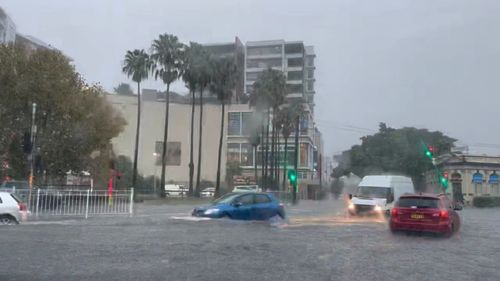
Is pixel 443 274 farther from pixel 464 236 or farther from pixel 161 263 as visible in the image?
pixel 464 236

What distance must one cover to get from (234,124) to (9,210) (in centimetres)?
7778

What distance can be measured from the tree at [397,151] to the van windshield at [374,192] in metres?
33.1

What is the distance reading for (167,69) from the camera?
58.6m

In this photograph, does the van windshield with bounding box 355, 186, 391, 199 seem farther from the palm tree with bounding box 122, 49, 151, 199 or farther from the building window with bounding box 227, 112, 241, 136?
the building window with bounding box 227, 112, 241, 136

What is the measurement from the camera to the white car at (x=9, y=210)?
1862 centimetres

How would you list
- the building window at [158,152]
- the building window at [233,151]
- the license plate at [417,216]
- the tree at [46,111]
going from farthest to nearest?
the building window at [233,151] → the building window at [158,152] → the tree at [46,111] → the license plate at [417,216]

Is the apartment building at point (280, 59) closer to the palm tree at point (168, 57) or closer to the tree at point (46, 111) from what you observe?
the palm tree at point (168, 57)

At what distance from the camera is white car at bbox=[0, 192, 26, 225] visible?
18.6 meters

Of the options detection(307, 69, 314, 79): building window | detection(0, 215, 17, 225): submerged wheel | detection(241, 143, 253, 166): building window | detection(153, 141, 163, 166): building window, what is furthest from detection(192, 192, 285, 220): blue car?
detection(307, 69, 314, 79): building window

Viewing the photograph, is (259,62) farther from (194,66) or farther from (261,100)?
(194,66)

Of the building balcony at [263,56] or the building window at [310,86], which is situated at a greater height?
the building balcony at [263,56]

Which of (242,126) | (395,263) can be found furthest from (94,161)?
(242,126)

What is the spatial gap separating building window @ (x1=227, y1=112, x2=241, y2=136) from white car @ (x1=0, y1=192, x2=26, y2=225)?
76.3 m

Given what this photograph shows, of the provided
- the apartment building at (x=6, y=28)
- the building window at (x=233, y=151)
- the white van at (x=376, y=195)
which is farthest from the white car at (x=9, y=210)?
the building window at (x=233, y=151)
